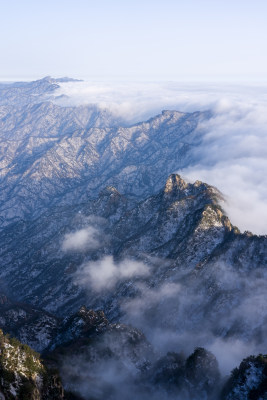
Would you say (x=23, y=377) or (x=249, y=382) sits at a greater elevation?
(x=249, y=382)

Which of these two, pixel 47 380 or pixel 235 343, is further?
pixel 235 343

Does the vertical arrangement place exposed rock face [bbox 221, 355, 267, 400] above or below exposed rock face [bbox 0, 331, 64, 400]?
above

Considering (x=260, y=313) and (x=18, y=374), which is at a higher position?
(x=260, y=313)

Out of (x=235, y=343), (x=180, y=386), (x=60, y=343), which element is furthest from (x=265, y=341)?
(x=60, y=343)

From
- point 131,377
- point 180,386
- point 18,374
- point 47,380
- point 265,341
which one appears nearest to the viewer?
point 18,374

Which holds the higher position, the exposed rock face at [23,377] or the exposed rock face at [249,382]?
the exposed rock face at [249,382]

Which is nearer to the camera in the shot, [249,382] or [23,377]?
[23,377]

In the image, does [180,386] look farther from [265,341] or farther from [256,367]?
[265,341]

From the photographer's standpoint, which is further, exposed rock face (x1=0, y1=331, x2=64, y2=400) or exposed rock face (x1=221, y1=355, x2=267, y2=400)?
exposed rock face (x1=221, y1=355, x2=267, y2=400)
